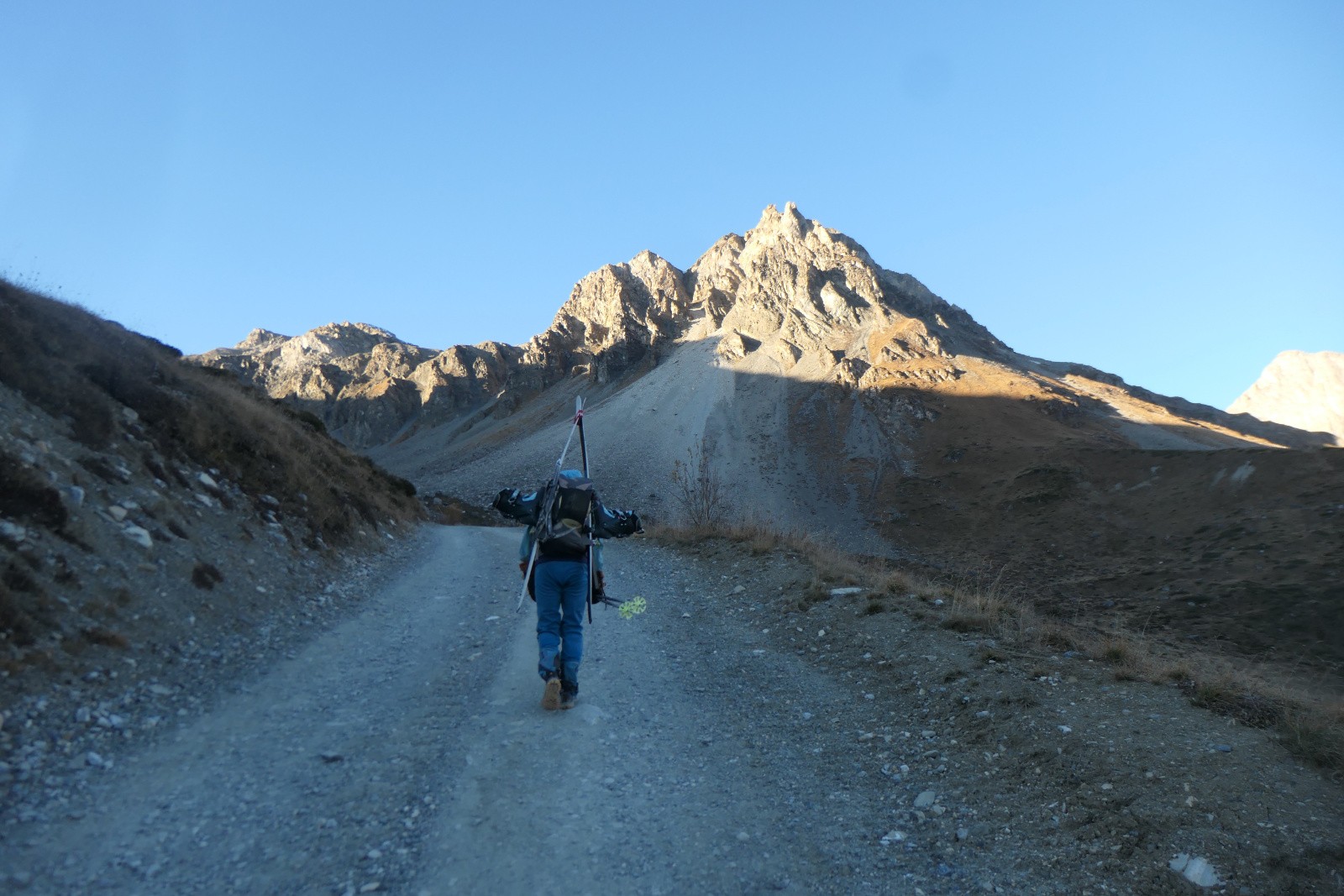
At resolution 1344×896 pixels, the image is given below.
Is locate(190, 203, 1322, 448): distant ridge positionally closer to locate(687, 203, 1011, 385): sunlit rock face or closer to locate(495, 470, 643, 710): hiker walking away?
locate(687, 203, 1011, 385): sunlit rock face

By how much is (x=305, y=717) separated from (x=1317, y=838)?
25.4 feet

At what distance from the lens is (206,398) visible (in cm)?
1683

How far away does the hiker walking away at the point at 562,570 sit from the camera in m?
7.23

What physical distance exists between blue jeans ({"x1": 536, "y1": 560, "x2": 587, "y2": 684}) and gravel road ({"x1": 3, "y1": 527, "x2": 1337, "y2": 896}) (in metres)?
0.67

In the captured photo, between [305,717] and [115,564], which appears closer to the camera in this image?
[305,717]

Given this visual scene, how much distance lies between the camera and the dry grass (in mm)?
5613

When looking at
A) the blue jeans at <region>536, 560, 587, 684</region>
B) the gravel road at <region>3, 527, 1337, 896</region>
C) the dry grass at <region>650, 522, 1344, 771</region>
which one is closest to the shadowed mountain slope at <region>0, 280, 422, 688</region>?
the gravel road at <region>3, 527, 1337, 896</region>

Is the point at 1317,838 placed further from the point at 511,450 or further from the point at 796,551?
the point at 511,450

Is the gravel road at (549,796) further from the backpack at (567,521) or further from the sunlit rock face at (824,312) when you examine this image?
the sunlit rock face at (824,312)

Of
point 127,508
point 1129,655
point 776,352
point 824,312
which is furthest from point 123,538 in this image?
point 824,312

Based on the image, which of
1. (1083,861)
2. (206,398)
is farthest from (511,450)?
(1083,861)

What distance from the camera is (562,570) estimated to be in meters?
7.50

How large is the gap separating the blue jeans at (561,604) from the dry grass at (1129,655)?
473cm

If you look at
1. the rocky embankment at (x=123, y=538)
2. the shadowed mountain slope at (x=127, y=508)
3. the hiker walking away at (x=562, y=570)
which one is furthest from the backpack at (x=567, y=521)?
the shadowed mountain slope at (x=127, y=508)
